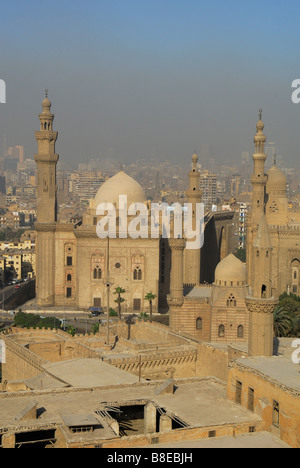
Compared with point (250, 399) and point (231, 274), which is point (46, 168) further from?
point (250, 399)

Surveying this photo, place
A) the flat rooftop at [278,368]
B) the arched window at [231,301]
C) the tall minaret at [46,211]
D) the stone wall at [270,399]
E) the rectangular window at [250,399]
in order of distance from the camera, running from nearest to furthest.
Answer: the stone wall at [270,399]
the flat rooftop at [278,368]
the rectangular window at [250,399]
the arched window at [231,301]
the tall minaret at [46,211]

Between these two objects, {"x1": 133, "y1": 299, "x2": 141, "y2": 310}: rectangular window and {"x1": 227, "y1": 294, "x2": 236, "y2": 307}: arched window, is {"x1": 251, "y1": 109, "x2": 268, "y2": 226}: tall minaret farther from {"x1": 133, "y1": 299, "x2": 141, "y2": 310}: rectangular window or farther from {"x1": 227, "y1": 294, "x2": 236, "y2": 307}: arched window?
{"x1": 227, "y1": 294, "x2": 236, "y2": 307}: arched window

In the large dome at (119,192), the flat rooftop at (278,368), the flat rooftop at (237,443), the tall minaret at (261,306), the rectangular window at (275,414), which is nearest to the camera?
the flat rooftop at (237,443)

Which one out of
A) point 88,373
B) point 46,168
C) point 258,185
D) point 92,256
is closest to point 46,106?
point 46,168

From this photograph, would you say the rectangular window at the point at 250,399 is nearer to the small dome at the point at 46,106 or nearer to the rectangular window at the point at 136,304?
the rectangular window at the point at 136,304

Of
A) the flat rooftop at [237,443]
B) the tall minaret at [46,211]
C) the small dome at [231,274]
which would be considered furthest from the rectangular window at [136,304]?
the flat rooftop at [237,443]

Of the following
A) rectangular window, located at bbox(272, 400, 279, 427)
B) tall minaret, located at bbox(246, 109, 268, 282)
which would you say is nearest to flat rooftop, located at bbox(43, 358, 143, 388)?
rectangular window, located at bbox(272, 400, 279, 427)

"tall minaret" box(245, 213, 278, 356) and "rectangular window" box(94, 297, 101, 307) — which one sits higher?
"tall minaret" box(245, 213, 278, 356)
